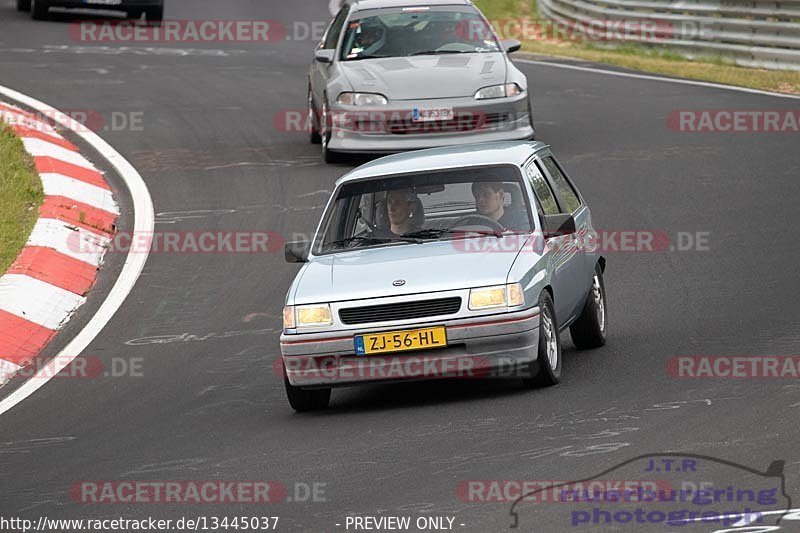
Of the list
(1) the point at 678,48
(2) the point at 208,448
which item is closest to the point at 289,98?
(1) the point at 678,48

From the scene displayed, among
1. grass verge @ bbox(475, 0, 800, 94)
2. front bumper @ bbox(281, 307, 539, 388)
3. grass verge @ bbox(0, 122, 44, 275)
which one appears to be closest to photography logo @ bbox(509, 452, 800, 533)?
front bumper @ bbox(281, 307, 539, 388)

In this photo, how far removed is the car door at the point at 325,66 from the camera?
17.0m

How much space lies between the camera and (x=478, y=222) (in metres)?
9.42

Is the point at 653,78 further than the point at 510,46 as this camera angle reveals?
Yes

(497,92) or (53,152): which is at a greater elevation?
(497,92)

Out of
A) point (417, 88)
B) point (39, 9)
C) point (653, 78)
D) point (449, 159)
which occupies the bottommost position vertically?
point (39, 9)

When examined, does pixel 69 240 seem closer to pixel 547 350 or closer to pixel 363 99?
pixel 363 99

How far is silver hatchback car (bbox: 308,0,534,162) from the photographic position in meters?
16.0

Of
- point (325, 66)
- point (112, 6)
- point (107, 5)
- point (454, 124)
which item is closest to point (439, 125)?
point (454, 124)

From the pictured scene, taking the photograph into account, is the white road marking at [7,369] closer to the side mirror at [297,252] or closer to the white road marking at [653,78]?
the side mirror at [297,252]

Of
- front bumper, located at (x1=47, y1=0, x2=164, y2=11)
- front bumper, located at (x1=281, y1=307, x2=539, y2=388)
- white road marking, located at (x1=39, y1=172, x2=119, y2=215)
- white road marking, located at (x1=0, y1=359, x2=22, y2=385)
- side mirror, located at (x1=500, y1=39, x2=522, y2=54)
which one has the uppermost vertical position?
front bumper, located at (x1=281, y1=307, x2=539, y2=388)

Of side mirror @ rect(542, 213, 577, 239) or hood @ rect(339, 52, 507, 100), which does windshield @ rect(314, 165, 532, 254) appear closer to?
side mirror @ rect(542, 213, 577, 239)

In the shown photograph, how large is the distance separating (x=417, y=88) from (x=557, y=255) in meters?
7.11

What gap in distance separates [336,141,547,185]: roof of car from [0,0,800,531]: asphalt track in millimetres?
1294
